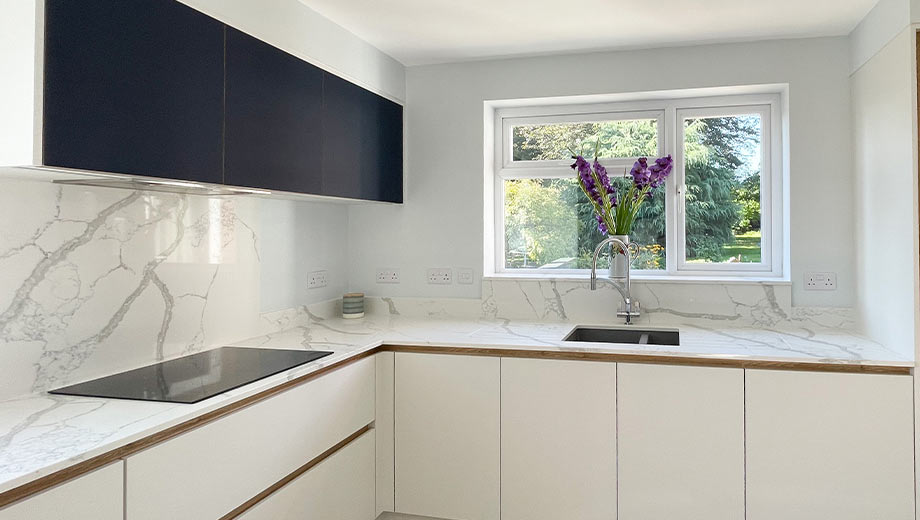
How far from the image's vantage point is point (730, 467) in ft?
8.35

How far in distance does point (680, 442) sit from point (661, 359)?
12.4 inches

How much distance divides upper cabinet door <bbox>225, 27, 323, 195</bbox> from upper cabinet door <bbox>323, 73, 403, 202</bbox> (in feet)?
0.27

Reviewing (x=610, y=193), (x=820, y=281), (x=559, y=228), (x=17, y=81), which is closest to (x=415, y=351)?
(x=559, y=228)

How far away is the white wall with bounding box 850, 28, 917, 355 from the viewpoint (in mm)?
2432

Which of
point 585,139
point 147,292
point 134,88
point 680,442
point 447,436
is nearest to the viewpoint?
point 134,88

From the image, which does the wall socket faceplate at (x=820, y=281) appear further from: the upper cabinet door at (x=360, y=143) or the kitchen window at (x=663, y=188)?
the upper cabinet door at (x=360, y=143)

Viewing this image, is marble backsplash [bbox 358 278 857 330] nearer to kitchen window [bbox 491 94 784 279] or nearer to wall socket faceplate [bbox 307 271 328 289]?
kitchen window [bbox 491 94 784 279]

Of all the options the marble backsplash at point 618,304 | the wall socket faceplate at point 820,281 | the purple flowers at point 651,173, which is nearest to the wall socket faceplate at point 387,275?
the marble backsplash at point 618,304

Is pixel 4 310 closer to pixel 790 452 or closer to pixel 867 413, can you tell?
pixel 790 452

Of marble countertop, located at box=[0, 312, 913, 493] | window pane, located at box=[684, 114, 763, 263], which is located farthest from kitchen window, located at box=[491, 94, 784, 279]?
marble countertop, located at box=[0, 312, 913, 493]

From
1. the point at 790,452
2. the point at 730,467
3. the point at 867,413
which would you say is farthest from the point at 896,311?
the point at 730,467

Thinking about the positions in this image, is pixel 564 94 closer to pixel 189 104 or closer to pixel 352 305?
pixel 352 305

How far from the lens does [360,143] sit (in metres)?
3.12

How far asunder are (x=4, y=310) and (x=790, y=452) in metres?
2.52
